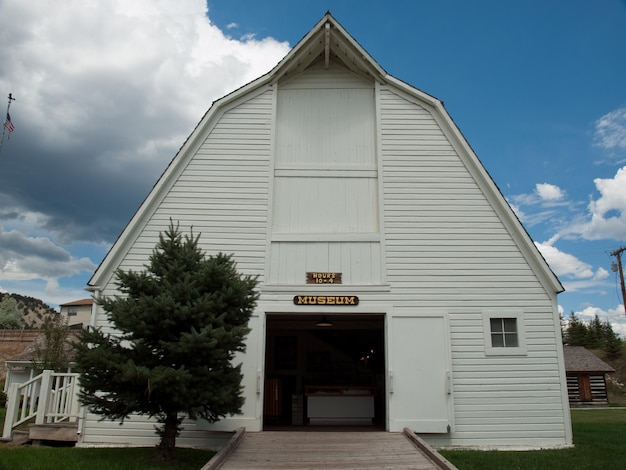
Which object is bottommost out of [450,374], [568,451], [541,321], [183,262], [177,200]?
[568,451]

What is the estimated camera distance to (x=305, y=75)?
40.8ft

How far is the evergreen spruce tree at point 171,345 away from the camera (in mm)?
7652

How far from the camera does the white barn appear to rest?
34.3ft

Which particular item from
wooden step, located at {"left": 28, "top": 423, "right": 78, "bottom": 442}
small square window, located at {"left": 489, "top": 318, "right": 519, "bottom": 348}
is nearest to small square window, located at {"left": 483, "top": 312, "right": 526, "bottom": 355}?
small square window, located at {"left": 489, "top": 318, "right": 519, "bottom": 348}

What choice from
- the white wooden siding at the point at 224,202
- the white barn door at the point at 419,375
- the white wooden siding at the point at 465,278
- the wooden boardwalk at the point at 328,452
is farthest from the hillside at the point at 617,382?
the white wooden siding at the point at 224,202

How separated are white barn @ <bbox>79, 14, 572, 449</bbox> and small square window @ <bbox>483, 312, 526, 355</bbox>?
0.11ft

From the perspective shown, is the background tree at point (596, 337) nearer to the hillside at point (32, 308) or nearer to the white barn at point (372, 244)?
the white barn at point (372, 244)

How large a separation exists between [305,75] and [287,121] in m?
1.30

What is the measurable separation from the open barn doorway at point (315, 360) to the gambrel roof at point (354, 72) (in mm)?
Answer: 4444

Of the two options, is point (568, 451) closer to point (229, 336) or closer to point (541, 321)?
point (541, 321)

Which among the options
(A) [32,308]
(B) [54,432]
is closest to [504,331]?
(B) [54,432]

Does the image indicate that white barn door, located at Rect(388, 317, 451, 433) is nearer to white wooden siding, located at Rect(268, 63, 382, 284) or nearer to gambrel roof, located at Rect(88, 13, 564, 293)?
white wooden siding, located at Rect(268, 63, 382, 284)

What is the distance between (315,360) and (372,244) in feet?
19.6

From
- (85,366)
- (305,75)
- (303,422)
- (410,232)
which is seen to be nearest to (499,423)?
(410,232)
